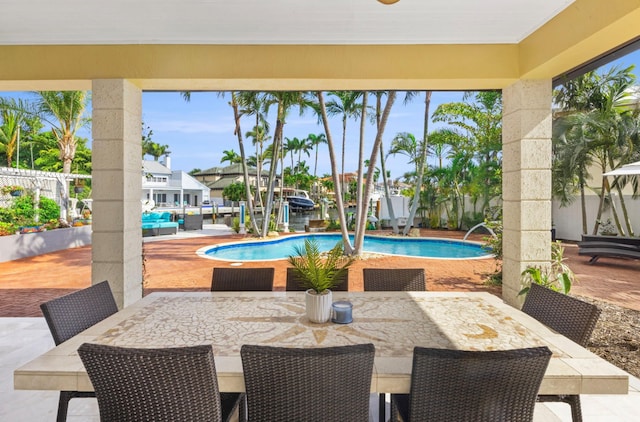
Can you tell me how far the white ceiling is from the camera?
3025 mm

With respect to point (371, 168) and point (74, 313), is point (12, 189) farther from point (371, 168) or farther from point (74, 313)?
point (74, 313)

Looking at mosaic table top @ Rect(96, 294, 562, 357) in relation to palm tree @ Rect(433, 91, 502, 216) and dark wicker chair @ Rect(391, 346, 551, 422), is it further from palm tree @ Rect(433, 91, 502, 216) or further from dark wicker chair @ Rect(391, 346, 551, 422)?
palm tree @ Rect(433, 91, 502, 216)

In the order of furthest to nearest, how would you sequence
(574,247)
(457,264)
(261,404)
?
(574,247) → (457,264) → (261,404)

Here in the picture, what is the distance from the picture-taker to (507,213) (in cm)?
413

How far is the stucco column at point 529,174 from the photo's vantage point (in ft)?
12.6

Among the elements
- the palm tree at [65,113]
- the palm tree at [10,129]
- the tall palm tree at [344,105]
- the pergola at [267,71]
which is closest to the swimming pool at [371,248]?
the tall palm tree at [344,105]

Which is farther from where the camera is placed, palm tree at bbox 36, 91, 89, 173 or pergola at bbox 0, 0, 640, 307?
palm tree at bbox 36, 91, 89, 173

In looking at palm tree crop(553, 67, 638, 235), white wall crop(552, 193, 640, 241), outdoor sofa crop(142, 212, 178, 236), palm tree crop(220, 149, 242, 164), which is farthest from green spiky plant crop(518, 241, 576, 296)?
palm tree crop(220, 149, 242, 164)

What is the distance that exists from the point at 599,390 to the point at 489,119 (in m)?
14.5

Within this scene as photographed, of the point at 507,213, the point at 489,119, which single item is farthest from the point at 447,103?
the point at 507,213

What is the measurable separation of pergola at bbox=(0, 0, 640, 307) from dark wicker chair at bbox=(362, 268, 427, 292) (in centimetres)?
168

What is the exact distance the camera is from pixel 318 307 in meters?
2.02

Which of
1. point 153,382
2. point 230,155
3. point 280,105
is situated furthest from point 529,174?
point 230,155

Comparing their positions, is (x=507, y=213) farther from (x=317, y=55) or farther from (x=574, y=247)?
(x=574, y=247)
